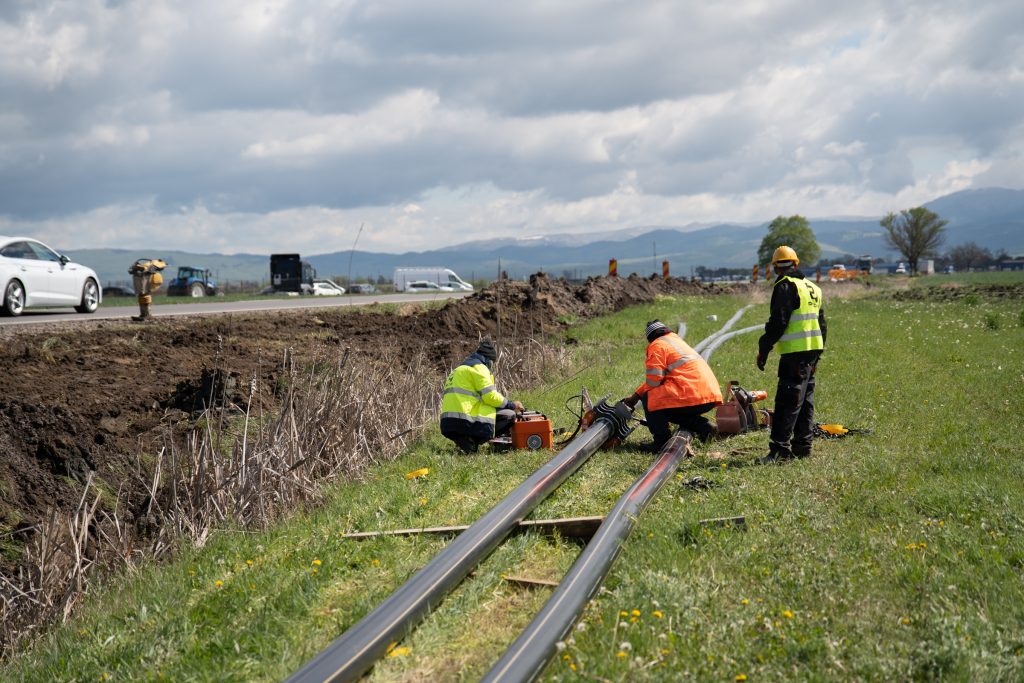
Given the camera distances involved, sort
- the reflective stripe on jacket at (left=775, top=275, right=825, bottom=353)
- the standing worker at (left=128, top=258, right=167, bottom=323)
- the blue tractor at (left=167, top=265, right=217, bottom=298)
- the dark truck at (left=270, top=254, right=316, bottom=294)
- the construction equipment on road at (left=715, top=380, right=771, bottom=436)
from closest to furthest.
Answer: the reflective stripe on jacket at (left=775, top=275, right=825, bottom=353), the construction equipment on road at (left=715, top=380, right=771, bottom=436), the standing worker at (left=128, top=258, right=167, bottom=323), the blue tractor at (left=167, top=265, right=217, bottom=298), the dark truck at (left=270, top=254, right=316, bottom=294)

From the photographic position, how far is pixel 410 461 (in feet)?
30.2

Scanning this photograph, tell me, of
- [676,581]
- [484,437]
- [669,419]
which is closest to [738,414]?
[669,419]

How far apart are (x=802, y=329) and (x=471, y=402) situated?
10.9ft

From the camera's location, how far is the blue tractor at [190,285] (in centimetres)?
4084

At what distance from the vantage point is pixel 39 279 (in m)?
17.7

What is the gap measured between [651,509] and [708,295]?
32.7m

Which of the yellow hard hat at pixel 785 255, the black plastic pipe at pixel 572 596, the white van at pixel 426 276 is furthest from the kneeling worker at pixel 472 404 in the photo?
the white van at pixel 426 276

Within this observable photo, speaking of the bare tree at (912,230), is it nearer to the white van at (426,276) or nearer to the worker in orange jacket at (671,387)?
the white van at (426,276)

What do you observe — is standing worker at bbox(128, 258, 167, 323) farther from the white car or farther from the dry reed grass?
the dry reed grass

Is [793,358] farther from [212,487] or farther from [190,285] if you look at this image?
[190,285]

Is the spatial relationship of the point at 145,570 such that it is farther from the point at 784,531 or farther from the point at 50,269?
the point at 50,269

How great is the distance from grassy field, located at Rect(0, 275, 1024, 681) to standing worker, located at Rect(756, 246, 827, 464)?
0.30 m

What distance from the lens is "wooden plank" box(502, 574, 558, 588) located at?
532 cm

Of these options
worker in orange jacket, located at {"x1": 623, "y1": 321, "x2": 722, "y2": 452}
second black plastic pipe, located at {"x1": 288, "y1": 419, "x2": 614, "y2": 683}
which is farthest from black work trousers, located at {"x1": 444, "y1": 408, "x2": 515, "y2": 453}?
second black plastic pipe, located at {"x1": 288, "y1": 419, "x2": 614, "y2": 683}
